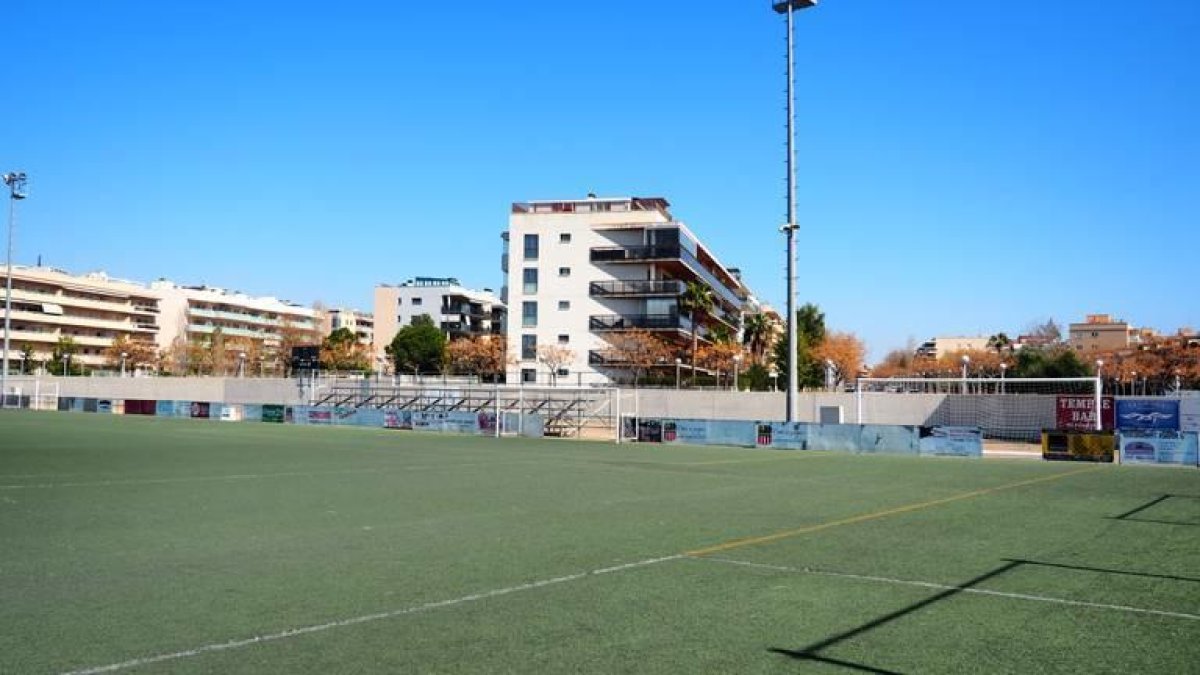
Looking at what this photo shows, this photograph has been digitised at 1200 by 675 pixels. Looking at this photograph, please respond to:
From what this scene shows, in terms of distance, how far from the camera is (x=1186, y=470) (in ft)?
101

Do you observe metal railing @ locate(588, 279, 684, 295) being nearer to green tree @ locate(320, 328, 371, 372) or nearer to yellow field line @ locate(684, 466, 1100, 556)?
green tree @ locate(320, 328, 371, 372)

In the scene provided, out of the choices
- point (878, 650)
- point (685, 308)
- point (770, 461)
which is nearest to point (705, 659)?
point (878, 650)

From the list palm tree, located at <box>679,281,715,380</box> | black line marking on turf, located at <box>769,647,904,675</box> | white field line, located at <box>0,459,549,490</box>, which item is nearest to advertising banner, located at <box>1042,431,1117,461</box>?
white field line, located at <box>0,459,549,490</box>

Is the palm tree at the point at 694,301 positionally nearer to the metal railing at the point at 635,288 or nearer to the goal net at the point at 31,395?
the metal railing at the point at 635,288

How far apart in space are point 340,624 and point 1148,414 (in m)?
42.8

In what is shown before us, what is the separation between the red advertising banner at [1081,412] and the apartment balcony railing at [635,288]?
43.8 metres

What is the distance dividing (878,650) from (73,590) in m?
7.63

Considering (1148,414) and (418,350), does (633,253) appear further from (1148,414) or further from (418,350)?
(1148,414)

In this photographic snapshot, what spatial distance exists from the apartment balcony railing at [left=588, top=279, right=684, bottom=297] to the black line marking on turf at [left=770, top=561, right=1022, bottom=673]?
7598 cm

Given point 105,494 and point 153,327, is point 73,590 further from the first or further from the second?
point 153,327

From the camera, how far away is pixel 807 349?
9769 cm

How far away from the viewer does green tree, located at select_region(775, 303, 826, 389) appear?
95750 mm

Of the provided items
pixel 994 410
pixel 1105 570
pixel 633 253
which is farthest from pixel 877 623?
pixel 633 253

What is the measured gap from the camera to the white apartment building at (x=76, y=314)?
A: 120625mm
